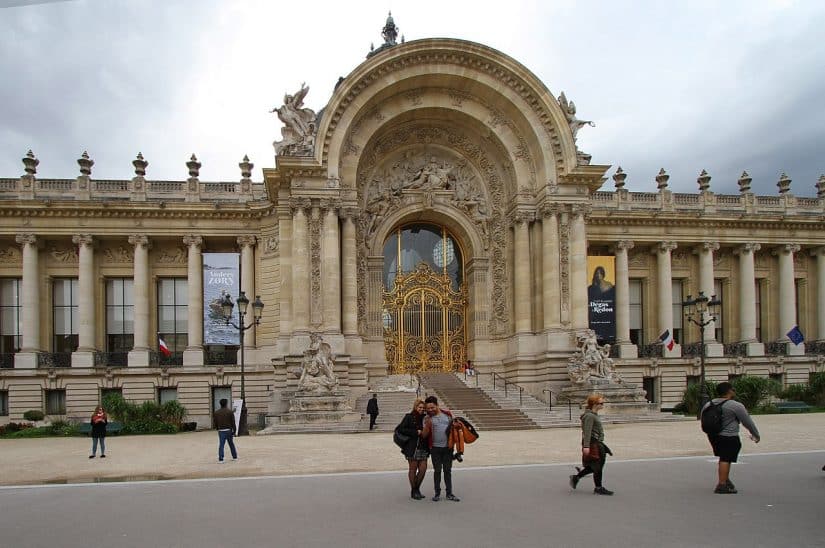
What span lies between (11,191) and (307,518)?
31582 millimetres

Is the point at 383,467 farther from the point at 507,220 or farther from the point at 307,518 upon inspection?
the point at 507,220

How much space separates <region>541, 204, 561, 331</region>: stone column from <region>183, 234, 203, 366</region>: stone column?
1630 centimetres

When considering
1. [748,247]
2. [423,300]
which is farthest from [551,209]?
[748,247]

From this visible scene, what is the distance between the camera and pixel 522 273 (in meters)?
31.9

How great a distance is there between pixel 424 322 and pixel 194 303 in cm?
1110

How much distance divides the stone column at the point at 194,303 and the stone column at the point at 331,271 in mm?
8942

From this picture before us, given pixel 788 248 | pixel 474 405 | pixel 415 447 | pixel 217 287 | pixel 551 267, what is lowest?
pixel 474 405

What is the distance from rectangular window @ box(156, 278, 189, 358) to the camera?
36.7 m

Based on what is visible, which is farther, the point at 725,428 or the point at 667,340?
the point at 667,340

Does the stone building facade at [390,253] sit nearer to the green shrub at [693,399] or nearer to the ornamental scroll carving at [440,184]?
the ornamental scroll carving at [440,184]

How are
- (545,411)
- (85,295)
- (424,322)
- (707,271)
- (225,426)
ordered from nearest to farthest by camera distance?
(225,426) < (545,411) < (424,322) < (85,295) < (707,271)

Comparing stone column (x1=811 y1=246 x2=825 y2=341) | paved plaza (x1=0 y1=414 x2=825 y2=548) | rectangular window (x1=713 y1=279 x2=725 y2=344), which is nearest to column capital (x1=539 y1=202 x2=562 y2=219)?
rectangular window (x1=713 y1=279 x2=725 y2=344)

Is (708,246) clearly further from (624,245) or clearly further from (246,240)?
(246,240)

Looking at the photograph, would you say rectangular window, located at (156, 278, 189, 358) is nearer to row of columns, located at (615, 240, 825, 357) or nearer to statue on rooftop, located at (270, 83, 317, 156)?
statue on rooftop, located at (270, 83, 317, 156)
